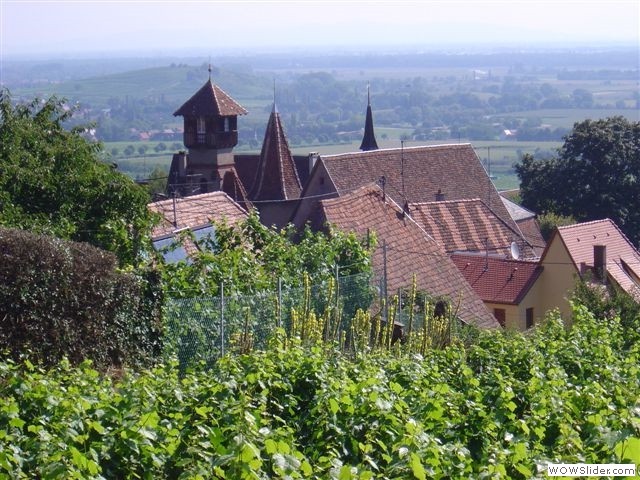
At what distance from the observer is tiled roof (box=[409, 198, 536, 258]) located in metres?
32.0

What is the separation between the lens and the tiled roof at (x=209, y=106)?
49188 millimetres

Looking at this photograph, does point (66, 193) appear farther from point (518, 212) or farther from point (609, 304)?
point (518, 212)

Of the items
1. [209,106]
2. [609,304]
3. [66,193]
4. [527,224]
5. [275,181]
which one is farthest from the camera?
[209,106]

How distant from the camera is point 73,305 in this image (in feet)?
49.4

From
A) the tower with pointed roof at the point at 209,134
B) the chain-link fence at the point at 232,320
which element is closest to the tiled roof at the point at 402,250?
the chain-link fence at the point at 232,320

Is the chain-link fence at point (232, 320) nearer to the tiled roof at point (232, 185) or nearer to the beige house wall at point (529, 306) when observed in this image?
the beige house wall at point (529, 306)

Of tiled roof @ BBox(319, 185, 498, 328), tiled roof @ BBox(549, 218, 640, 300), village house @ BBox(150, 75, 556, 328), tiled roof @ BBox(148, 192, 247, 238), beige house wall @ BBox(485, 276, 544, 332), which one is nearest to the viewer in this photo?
tiled roof @ BBox(319, 185, 498, 328)

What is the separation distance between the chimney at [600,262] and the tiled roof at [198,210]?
8.11m

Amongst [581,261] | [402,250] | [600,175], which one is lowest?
[600,175]

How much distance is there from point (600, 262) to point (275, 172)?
2282 cm

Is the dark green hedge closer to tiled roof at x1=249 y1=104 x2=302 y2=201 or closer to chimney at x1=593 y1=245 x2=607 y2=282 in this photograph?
chimney at x1=593 y1=245 x2=607 y2=282

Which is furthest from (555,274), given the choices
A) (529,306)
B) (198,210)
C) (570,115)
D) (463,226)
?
(570,115)

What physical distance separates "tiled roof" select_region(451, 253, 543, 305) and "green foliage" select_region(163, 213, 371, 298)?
845cm

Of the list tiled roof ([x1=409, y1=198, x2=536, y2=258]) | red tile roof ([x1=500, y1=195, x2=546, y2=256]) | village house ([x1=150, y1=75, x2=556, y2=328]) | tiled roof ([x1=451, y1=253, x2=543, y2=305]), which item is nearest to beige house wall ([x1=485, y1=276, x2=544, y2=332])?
tiled roof ([x1=451, y1=253, x2=543, y2=305])
